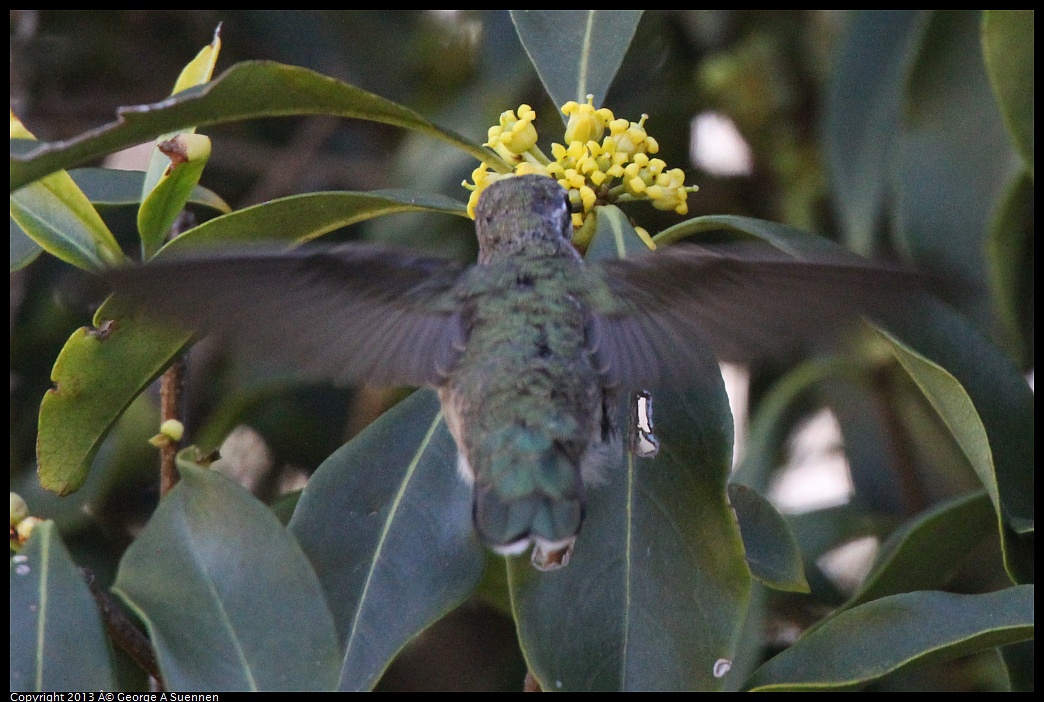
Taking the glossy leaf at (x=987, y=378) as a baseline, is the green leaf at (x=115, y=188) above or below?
above

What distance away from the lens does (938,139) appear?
2.75 metres

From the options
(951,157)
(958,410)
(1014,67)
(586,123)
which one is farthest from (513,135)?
(951,157)

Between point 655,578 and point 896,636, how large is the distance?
0.34 meters

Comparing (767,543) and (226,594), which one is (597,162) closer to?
(767,543)

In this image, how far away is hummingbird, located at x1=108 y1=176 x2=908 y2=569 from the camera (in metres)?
1.49

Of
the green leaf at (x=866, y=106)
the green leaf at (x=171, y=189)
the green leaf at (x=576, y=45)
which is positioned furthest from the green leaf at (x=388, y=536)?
the green leaf at (x=866, y=106)

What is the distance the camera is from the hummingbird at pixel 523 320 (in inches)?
58.8

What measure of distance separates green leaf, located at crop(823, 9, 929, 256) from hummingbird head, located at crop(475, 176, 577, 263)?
134 centimetres

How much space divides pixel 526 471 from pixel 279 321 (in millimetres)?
399

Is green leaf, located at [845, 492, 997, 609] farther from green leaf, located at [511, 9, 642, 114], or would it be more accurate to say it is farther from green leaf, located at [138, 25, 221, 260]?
green leaf, located at [138, 25, 221, 260]

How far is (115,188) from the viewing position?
2043 mm

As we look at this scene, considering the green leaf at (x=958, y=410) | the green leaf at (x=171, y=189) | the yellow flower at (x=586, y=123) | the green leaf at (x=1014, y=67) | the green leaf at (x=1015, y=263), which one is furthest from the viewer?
the green leaf at (x=1015, y=263)

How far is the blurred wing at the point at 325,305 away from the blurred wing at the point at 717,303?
0.25 metres

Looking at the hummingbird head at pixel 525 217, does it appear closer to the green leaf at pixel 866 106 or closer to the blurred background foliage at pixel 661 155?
the blurred background foliage at pixel 661 155
